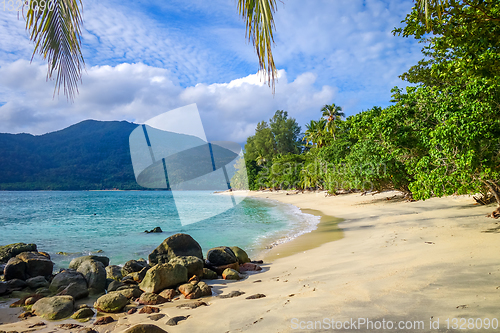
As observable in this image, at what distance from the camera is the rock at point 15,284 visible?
645 cm

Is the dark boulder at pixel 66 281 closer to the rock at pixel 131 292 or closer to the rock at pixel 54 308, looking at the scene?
the rock at pixel 54 308

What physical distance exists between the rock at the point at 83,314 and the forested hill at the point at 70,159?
272 ft

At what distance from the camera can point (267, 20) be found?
2.23 meters

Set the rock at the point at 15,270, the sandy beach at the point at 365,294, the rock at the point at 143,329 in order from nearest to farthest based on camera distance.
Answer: the sandy beach at the point at 365,294, the rock at the point at 143,329, the rock at the point at 15,270

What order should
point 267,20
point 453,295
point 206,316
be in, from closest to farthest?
1. point 267,20
2. point 453,295
3. point 206,316

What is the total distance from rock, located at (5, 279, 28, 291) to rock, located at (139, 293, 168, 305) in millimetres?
3668

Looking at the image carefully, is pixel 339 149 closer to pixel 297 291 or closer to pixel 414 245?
pixel 414 245

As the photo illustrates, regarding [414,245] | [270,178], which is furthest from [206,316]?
→ [270,178]

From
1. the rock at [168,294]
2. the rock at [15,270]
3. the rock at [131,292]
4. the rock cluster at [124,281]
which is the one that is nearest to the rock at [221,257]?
the rock cluster at [124,281]

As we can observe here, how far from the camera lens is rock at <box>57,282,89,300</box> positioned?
226 inches

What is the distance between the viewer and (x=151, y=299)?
16.9ft

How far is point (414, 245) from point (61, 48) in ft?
27.4

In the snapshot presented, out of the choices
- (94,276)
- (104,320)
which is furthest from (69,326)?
(94,276)

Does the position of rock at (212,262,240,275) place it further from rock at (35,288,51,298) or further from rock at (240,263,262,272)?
rock at (35,288,51,298)
